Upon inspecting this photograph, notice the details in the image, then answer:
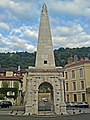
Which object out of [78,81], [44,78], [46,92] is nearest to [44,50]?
[44,78]

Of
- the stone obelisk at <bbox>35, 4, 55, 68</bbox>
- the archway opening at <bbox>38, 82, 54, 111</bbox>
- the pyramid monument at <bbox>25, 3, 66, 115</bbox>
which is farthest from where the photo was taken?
the archway opening at <bbox>38, 82, 54, 111</bbox>

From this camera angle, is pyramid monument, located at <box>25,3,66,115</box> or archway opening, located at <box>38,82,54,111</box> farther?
archway opening, located at <box>38,82,54,111</box>

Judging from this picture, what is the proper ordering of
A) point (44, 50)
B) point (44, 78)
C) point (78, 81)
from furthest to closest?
point (78, 81)
point (44, 50)
point (44, 78)

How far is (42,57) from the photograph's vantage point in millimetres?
28594

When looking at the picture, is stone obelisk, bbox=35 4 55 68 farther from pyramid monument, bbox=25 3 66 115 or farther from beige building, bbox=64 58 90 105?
beige building, bbox=64 58 90 105

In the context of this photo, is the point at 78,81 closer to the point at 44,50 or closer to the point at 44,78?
the point at 44,78

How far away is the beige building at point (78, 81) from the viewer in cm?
5562

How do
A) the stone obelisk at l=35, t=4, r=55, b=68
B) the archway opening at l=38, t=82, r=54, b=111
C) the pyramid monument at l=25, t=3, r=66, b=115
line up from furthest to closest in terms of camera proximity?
the archway opening at l=38, t=82, r=54, b=111
the stone obelisk at l=35, t=4, r=55, b=68
the pyramid monument at l=25, t=3, r=66, b=115

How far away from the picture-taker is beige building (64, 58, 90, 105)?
5562 cm

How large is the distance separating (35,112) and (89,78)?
31.1 meters

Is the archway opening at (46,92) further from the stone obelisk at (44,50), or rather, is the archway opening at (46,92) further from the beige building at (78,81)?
the beige building at (78,81)

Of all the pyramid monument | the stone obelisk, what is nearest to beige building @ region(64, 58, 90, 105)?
the pyramid monument

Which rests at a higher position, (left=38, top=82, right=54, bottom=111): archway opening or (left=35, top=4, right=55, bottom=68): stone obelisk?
(left=35, top=4, right=55, bottom=68): stone obelisk

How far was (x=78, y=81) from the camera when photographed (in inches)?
2293
